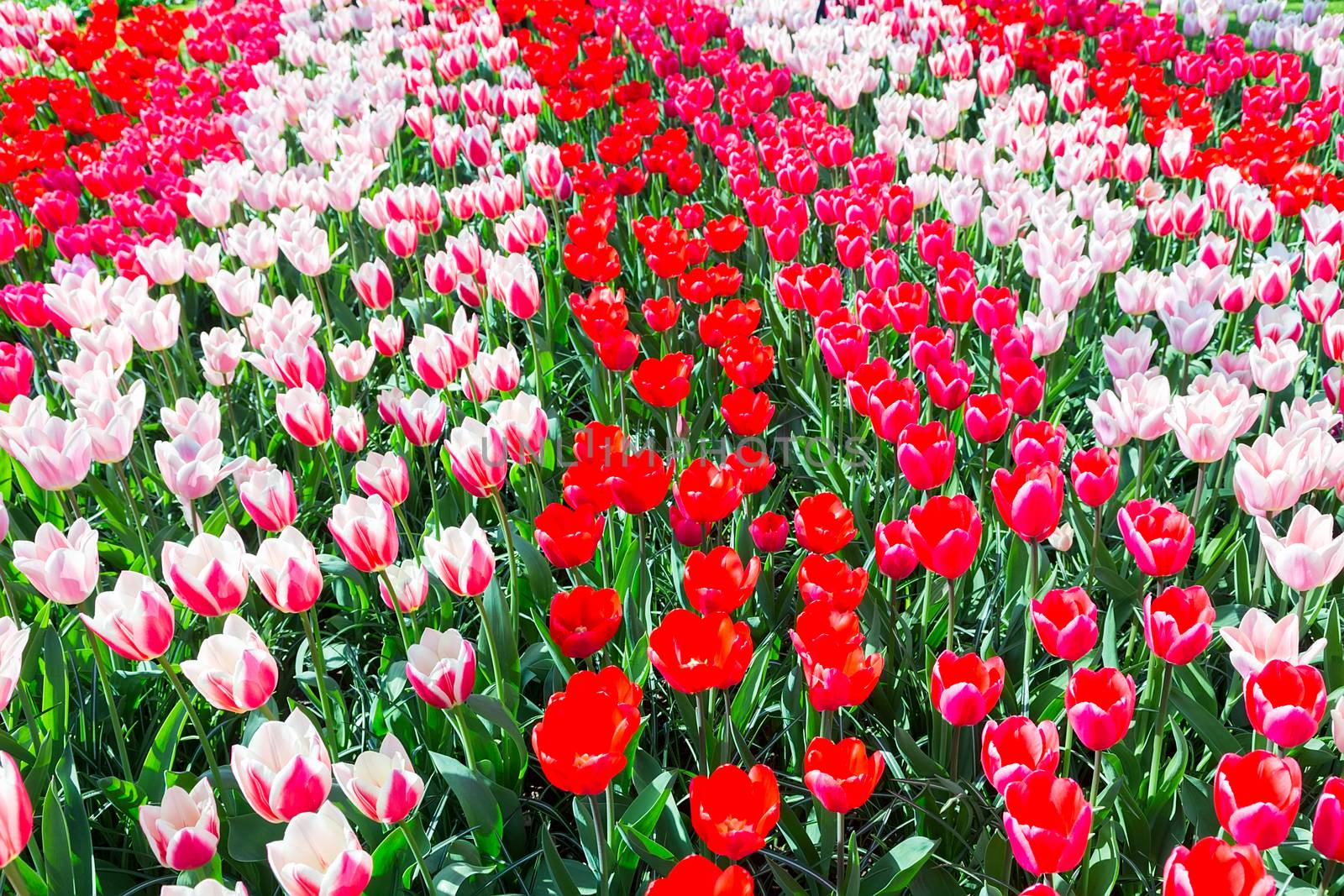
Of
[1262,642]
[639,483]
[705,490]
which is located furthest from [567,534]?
[1262,642]

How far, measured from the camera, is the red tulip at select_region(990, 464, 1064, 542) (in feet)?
6.32

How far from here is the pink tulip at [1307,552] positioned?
71.3 inches

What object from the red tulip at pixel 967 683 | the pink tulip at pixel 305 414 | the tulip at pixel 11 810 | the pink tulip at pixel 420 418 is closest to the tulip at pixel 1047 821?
the red tulip at pixel 967 683

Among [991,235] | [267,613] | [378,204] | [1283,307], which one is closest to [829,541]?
[267,613]

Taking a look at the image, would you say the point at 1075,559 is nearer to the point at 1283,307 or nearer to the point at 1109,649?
the point at 1109,649

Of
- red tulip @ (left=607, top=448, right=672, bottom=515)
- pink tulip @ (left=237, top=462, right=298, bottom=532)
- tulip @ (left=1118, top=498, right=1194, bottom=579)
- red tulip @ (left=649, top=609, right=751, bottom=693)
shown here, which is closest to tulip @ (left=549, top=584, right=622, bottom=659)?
red tulip @ (left=649, top=609, right=751, bottom=693)

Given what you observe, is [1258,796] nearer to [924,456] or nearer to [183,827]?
[924,456]

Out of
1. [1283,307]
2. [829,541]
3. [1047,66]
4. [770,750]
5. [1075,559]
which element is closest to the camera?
[829,541]

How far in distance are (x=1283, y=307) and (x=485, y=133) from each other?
3.16 m

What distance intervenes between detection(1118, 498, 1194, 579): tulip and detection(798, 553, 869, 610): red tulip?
456 mm

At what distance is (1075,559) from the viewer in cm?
260

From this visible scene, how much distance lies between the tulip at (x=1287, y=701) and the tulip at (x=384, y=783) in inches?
45.2

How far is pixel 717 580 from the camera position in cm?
187

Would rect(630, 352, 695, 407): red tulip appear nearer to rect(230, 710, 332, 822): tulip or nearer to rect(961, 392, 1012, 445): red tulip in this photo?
rect(961, 392, 1012, 445): red tulip
